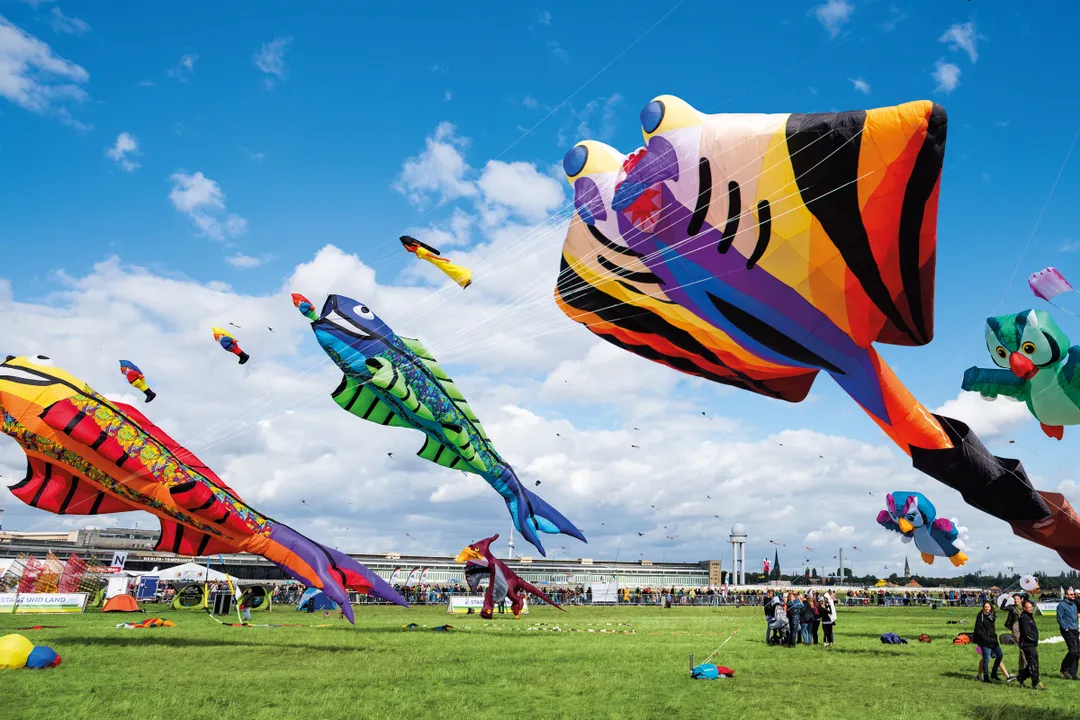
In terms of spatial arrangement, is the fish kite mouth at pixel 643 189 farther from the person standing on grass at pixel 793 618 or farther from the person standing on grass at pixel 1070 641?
the person standing on grass at pixel 793 618

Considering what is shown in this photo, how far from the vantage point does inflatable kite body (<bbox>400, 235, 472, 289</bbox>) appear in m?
15.3

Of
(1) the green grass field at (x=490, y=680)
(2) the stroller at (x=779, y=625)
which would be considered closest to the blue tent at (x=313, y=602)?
(1) the green grass field at (x=490, y=680)

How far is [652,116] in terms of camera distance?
39.6 ft

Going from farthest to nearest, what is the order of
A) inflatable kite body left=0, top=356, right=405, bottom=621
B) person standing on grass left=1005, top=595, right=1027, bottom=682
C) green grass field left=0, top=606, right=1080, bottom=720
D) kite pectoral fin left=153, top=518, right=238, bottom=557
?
kite pectoral fin left=153, top=518, right=238, bottom=557 < inflatable kite body left=0, top=356, right=405, bottom=621 < person standing on grass left=1005, top=595, right=1027, bottom=682 < green grass field left=0, top=606, right=1080, bottom=720

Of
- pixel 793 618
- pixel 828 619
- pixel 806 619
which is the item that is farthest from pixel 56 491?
pixel 828 619

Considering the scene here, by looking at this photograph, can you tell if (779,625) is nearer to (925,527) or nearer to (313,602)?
(925,527)

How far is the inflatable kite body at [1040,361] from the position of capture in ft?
48.1

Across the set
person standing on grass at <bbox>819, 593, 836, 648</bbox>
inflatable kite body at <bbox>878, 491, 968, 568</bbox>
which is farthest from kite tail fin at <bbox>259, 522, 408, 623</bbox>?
inflatable kite body at <bbox>878, 491, 968, 568</bbox>

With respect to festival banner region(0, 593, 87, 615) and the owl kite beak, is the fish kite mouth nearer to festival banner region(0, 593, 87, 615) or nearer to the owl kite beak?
the owl kite beak

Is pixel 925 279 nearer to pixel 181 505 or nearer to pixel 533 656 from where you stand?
pixel 533 656

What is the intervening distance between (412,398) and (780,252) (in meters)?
10.4

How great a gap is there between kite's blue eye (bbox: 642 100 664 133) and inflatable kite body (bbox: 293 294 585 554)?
881cm

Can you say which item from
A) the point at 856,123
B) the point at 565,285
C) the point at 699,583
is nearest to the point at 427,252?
the point at 565,285

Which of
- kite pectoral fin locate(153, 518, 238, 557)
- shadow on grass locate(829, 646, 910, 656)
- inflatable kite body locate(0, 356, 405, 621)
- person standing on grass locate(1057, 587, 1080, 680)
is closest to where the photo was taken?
person standing on grass locate(1057, 587, 1080, 680)
